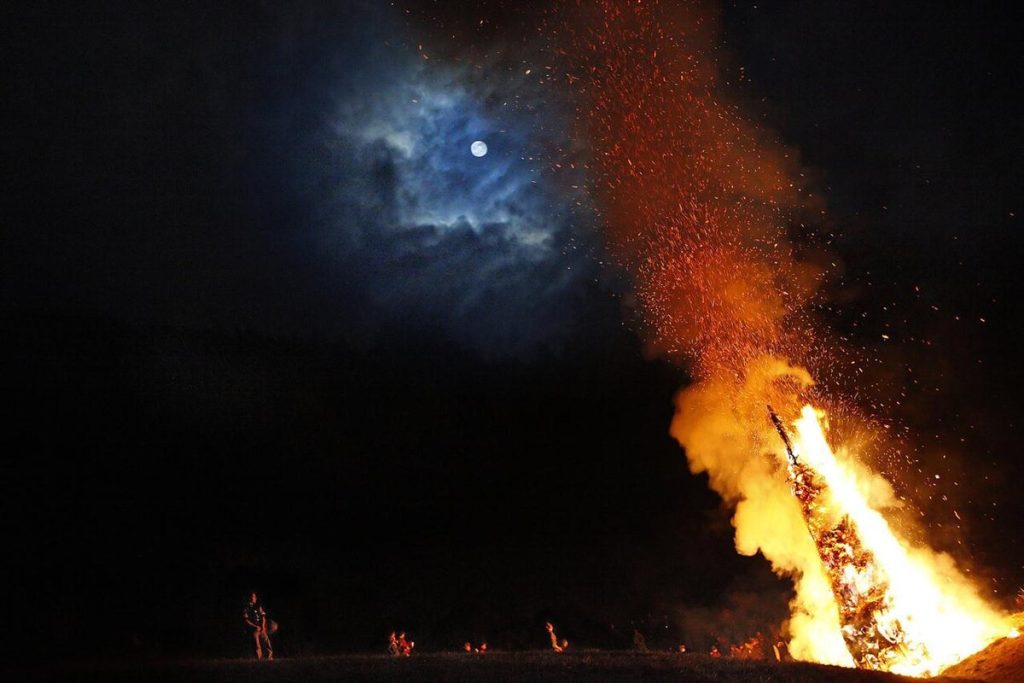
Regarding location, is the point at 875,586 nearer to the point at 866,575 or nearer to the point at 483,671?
the point at 866,575

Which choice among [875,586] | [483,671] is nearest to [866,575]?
[875,586]

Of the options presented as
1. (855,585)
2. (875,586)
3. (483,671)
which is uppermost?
(855,585)

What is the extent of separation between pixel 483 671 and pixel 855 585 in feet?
35.1

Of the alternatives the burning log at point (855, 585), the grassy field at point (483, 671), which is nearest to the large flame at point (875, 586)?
the burning log at point (855, 585)

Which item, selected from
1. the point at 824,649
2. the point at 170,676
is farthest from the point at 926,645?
the point at 170,676

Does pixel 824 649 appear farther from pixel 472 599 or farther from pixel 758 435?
pixel 472 599

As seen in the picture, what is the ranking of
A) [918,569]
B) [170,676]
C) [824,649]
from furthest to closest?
[824,649] < [918,569] < [170,676]

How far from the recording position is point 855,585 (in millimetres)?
17219

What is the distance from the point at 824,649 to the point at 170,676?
2118cm

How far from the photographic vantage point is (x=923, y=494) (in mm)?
26531

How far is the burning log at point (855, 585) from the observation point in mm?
16781

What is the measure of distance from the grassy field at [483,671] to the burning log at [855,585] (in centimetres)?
477

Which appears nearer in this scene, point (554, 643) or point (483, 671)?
point (483, 671)

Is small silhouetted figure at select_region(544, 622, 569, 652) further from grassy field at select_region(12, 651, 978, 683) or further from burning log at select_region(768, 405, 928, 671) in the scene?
burning log at select_region(768, 405, 928, 671)
